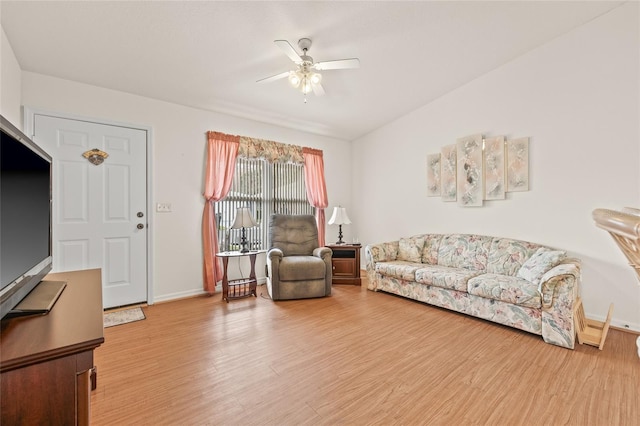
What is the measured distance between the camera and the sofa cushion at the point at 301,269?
11.4 ft

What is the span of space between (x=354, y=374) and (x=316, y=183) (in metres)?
3.47

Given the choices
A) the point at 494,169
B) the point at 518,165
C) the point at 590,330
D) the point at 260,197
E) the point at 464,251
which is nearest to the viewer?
the point at 590,330

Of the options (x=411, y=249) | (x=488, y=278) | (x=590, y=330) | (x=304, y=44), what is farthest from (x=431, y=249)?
(x=304, y=44)

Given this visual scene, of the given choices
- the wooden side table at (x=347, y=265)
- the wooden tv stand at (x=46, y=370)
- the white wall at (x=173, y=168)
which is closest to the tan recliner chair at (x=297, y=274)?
the wooden side table at (x=347, y=265)

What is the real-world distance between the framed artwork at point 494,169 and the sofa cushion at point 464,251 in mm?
567

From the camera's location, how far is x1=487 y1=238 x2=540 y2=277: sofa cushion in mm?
3032

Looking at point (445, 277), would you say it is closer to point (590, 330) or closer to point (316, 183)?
point (590, 330)

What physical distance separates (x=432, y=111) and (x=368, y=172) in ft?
5.01

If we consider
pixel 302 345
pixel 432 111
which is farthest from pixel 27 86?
pixel 432 111

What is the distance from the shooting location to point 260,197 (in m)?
4.40

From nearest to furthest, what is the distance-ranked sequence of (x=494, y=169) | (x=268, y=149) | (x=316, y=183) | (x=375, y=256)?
(x=494, y=169) → (x=375, y=256) → (x=268, y=149) → (x=316, y=183)

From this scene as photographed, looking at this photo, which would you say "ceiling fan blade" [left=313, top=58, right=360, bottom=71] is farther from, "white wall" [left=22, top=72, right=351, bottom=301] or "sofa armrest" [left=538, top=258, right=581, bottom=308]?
"sofa armrest" [left=538, top=258, right=581, bottom=308]

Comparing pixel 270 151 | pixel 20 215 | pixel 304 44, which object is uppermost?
pixel 304 44

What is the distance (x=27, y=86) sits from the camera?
273 centimetres
